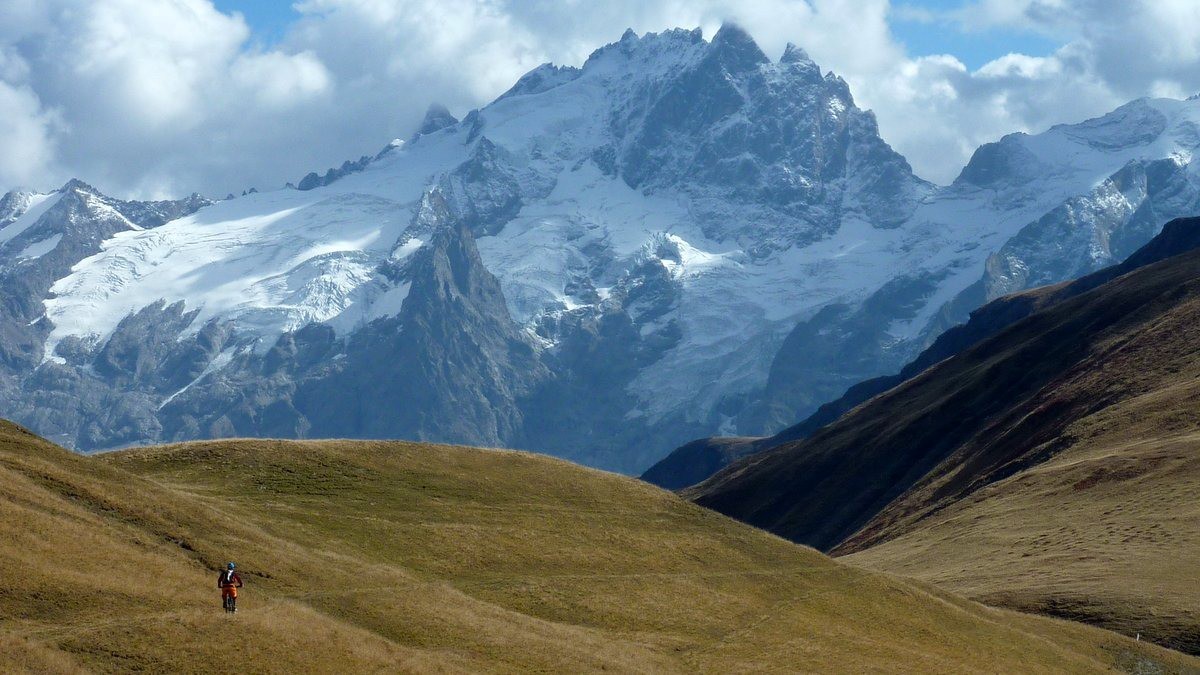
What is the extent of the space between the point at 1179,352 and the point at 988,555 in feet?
216

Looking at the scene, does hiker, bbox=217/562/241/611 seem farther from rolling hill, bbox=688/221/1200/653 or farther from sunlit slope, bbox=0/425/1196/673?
rolling hill, bbox=688/221/1200/653

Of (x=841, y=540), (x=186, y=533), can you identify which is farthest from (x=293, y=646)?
(x=841, y=540)

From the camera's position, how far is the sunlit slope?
196 feet

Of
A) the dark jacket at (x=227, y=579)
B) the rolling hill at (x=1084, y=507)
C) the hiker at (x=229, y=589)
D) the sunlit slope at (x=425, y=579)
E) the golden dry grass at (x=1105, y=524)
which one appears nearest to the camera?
the sunlit slope at (x=425, y=579)

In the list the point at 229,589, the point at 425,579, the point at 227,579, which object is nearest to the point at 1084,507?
the point at 425,579

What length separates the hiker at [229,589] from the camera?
201 ft

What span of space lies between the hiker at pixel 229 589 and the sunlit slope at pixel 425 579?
861mm

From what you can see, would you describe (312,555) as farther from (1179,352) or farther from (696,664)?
(1179,352)

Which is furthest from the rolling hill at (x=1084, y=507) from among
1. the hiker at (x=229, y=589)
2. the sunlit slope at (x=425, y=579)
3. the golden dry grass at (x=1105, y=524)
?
the hiker at (x=229, y=589)

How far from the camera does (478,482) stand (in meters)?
103

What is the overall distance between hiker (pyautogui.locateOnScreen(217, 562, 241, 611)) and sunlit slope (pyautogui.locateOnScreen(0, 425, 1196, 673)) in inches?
33.9

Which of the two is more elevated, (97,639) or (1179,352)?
(1179,352)

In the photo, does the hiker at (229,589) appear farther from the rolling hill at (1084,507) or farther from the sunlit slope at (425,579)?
the rolling hill at (1084,507)

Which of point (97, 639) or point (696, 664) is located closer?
point (97, 639)
